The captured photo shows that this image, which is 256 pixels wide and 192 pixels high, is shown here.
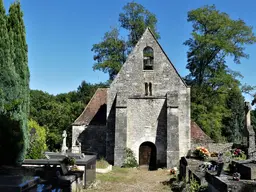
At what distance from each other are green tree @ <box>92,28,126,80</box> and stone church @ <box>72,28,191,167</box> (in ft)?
33.9

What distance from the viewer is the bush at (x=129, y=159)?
21781mm

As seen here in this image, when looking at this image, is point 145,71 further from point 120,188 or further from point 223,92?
point 223,92

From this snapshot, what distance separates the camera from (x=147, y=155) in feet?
74.9

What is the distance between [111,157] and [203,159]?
9880 mm

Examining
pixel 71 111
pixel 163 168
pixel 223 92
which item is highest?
pixel 223 92

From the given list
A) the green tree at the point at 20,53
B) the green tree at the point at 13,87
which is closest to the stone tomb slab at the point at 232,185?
the green tree at the point at 13,87

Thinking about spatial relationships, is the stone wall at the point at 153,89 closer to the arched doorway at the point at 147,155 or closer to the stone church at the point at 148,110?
the stone church at the point at 148,110

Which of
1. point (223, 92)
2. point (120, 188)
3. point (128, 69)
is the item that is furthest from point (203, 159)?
point (223, 92)

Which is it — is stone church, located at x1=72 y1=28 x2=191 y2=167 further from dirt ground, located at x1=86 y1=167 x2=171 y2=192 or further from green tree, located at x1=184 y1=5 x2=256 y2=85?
green tree, located at x1=184 y1=5 x2=256 y2=85

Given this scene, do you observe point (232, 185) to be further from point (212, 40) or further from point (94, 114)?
point (212, 40)

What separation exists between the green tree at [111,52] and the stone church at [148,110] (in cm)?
1035

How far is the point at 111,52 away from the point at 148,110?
1382cm

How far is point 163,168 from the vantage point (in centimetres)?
2153

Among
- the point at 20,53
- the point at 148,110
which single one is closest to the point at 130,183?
the point at 20,53
